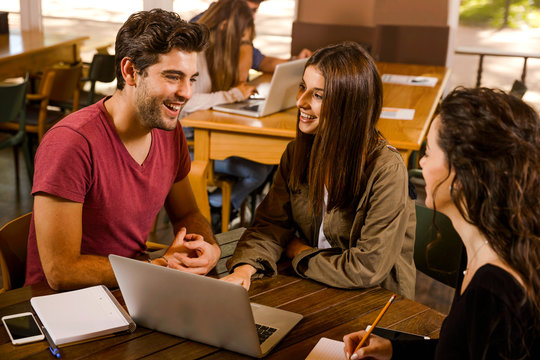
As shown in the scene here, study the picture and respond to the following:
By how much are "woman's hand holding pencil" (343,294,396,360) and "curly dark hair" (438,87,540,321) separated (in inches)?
10.4

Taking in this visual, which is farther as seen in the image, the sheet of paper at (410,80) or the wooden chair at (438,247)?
the sheet of paper at (410,80)

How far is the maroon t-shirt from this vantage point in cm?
152

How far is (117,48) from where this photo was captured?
1657 mm

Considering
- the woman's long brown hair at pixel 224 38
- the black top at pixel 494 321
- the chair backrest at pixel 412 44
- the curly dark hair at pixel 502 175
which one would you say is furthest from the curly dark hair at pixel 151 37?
the chair backrest at pixel 412 44

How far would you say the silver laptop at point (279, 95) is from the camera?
283 cm

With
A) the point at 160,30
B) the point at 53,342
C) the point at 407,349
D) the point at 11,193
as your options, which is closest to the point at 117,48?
the point at 160,30

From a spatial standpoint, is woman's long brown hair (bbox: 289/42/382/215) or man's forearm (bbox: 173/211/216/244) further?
man's forearm (bbox: 173/211/216/244)

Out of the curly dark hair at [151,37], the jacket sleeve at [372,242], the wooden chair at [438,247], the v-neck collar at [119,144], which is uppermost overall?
the curly dark hair at [151,37]

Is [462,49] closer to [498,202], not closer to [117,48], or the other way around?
[117,48]

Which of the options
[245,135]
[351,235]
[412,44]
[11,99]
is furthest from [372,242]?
[412,44]

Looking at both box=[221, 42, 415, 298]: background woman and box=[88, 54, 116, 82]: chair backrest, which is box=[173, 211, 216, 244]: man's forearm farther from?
box=[88, 54, 116, 82]: chair backrest

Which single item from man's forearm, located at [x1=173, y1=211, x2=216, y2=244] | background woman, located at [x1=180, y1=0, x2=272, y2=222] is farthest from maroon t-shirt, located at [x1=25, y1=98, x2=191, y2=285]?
background woman, located at [x1=180, y1=0, x2=272, y2=222]

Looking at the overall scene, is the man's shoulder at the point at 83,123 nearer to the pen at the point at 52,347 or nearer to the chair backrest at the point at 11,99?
the pen at the point at 52,347

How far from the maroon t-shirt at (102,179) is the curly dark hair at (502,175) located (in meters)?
0.90
